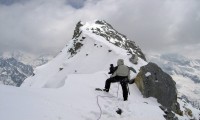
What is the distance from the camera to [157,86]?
91.4 ft

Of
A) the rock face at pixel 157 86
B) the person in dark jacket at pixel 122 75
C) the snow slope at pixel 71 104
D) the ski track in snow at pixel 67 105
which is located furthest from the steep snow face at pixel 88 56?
the ski track in snow at pixel 67 105

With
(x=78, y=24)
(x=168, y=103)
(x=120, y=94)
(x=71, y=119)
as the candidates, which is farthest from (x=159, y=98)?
(x=78, y=24)

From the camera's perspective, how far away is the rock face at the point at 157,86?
2741cm

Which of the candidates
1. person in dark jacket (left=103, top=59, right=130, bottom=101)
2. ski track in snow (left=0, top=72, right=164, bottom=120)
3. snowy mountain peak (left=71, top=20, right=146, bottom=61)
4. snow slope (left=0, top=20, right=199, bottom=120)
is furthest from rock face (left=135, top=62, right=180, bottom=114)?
snowy mountain peak (left=71, top=20, right=146, bottom=61)

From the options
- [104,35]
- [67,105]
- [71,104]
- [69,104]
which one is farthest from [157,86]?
[104,35]

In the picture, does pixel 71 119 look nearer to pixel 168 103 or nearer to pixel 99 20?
pixel 168 103

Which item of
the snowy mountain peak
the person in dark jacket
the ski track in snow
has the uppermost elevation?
the snowy mountain peak

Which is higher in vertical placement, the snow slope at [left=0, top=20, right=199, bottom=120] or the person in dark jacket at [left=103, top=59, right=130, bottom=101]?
the person in dark jacket at [left=103, top=59, right=130, bottom=101]

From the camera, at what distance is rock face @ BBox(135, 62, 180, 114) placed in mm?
27406

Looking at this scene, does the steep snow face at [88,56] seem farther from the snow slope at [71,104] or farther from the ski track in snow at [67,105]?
the ski track in snow at [67,105]

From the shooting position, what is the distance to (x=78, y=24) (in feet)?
438

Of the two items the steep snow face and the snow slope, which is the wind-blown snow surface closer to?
the snow slope

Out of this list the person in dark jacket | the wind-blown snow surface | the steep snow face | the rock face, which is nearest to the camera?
the wind-blown snow surface

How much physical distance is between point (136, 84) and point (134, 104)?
25.9 feet
